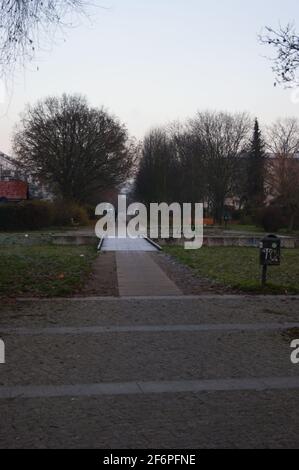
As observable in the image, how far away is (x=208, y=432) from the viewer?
464cm

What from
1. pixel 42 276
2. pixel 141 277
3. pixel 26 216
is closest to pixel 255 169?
pixel 26 216

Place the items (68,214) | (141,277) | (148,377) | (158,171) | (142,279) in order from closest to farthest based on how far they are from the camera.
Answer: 1. (148,377)
2. (142,279)
3. (141,277)
4. (68,214)
5. (158,171)

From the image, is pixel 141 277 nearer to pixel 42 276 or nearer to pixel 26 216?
→ pixel 42 276

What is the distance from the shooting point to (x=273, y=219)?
50875mm

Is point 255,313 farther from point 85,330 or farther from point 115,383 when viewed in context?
point 115,383

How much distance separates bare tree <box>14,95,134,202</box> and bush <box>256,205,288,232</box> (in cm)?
2281

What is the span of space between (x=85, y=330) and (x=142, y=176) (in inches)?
2996

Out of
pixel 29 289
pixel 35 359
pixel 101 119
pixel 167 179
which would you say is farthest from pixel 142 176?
pixel 35 359

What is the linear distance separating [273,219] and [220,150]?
23.9m

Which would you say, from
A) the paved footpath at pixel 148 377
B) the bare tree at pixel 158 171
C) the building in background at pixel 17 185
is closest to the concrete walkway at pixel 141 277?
the paved footpath at pixel 148 377

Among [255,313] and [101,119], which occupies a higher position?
[101,119]

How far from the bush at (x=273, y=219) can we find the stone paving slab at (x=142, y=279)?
1260 inches

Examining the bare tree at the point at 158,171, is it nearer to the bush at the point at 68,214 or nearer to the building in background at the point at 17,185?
the building in background at the point at 17,185

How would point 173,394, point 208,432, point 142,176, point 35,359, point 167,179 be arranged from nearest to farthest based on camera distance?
point 208,432 → point 173,394 → point 35,359 → point 167,179 → point 142,176
